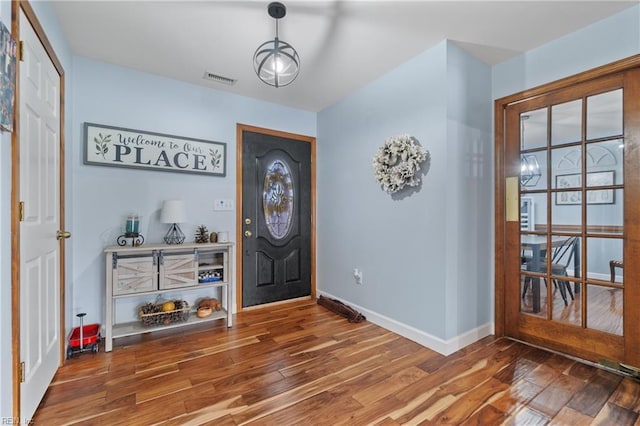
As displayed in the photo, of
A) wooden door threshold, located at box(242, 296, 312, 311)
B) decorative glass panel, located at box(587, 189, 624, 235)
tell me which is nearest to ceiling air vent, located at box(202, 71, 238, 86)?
wooden door threshold, located at box(242, 296, 312, 311)

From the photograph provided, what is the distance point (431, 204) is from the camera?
238cm

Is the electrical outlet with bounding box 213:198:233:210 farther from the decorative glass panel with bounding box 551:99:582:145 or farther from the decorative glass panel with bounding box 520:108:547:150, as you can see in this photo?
the decorative glass panel with bounding box 551:99:582:145

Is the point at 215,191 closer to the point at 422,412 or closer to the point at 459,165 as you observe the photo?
the point at 459,165

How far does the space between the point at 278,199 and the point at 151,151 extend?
1.42 meters

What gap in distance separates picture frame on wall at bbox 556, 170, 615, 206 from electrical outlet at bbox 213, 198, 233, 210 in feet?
9.94

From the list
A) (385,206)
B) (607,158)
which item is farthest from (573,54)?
(385,206)

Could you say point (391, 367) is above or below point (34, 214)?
below

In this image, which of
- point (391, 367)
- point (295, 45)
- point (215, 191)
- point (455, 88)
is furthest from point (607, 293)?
point (215, 191)

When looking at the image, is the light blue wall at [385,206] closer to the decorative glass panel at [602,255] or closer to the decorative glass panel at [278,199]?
the decorative glass panel at [278,199]

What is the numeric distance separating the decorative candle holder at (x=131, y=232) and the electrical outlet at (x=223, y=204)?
2.39ft

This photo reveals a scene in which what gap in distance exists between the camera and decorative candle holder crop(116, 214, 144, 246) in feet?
8.35

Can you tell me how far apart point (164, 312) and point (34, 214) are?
1.36 metres

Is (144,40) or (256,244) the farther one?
(256,244)

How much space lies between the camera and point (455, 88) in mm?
2342
